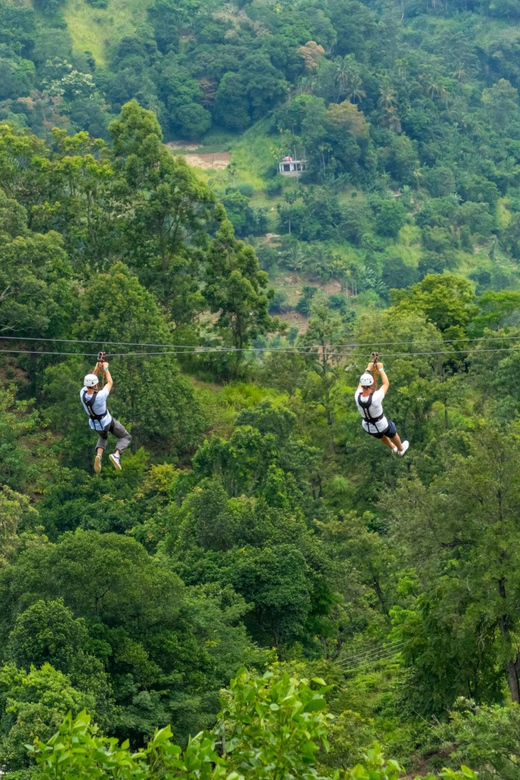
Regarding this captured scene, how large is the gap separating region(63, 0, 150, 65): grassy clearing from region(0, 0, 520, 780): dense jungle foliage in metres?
39.9

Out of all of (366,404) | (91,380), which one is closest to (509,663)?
(366,404)

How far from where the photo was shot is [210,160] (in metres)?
113

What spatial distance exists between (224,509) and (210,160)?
254 ft

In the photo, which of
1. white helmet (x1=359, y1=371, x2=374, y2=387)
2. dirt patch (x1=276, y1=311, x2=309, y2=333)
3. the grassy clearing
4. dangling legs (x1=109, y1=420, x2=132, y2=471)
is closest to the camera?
white helmet (x1=359, y1=371, x2=374, y2=387)

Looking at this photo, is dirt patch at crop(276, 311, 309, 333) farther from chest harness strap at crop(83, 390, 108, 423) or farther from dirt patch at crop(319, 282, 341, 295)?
chest harness strap at crop(83, 390, 108, 423)

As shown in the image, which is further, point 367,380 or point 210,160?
point 210,160

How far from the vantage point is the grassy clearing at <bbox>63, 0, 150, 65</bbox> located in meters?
119

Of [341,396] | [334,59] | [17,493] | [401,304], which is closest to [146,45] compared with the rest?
[334,59]

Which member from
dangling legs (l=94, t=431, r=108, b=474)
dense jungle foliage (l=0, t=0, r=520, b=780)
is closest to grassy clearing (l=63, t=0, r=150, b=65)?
dense jungle foliage (l=0, t=0, r=520, b=780)

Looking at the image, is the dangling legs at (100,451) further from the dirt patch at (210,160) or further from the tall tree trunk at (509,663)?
the dirt patch at (210,160)

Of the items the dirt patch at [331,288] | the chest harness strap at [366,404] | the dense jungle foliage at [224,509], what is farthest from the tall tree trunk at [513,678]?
the dirt patch at [331,288]

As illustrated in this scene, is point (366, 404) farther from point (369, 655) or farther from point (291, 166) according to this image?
point (291, 166)

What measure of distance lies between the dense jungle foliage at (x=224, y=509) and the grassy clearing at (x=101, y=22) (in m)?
39.9

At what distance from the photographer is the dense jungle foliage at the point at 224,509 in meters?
26.7
